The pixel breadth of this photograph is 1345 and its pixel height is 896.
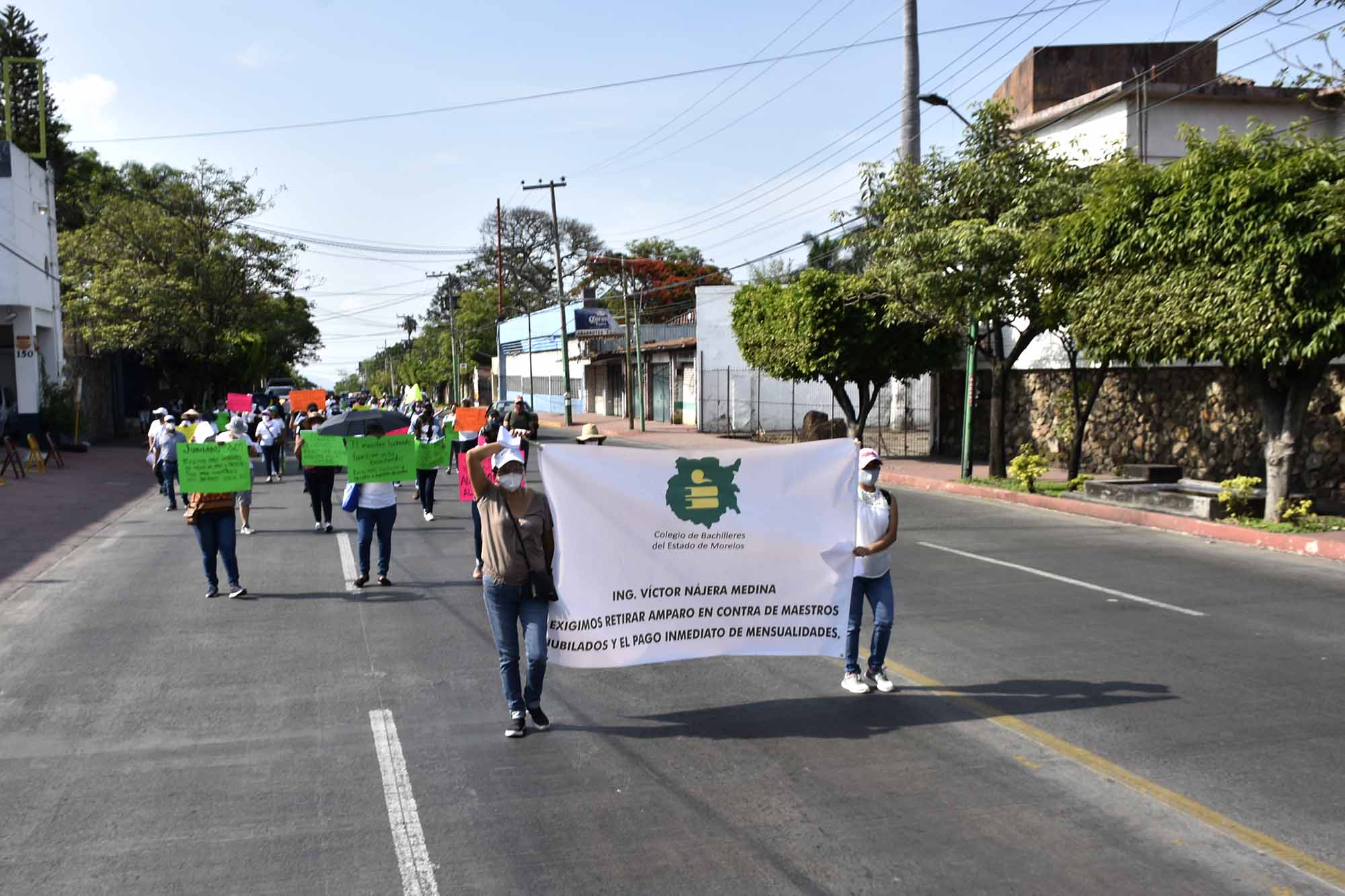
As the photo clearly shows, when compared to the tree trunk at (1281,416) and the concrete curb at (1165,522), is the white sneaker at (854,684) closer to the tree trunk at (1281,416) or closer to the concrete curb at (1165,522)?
the concrete curb at (1165,522)

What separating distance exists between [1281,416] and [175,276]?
34524 millimetres

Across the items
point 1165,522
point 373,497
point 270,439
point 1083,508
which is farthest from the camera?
point 270,439

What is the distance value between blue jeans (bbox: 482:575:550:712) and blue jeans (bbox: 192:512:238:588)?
542cm

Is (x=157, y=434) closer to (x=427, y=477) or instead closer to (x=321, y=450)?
(x=427, y=477)

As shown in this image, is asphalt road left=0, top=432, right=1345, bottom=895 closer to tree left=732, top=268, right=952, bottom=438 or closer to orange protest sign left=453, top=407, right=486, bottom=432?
orange protest sign left=453, top=407, right=486, bottom=432

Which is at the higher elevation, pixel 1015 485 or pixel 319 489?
pixel 319 489

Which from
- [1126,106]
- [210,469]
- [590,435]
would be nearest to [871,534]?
[210,469]

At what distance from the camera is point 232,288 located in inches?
1592

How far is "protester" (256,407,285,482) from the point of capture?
22.8m

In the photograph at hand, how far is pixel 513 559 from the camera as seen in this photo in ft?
21.4

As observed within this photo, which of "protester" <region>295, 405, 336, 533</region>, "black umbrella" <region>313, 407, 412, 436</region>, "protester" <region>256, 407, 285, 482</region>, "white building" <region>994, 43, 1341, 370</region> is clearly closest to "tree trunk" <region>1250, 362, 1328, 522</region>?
"white building" <region>994, 43, 1341, 370</region>

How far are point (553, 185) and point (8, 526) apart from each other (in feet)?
132

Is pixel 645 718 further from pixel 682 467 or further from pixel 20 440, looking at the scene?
pixel 20 440

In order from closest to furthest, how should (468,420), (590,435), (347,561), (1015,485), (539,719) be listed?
(539,719), (347,561), (590,435), (468,420), (1015,485)
